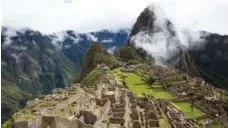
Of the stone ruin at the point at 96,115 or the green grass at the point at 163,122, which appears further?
the green grass at the point at 163,122

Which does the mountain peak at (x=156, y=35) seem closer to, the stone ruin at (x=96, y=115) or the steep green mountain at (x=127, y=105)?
the steep green mountain at (x=127, y=105)

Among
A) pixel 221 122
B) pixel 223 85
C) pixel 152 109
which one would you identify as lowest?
pixel 223 85

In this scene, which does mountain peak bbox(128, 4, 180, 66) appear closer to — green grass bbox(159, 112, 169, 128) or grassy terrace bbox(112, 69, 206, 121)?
grassy terrace bbox(112, 69, 206, 121)

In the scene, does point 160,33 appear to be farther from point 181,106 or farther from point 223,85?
point 181,106

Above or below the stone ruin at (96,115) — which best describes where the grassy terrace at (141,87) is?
below

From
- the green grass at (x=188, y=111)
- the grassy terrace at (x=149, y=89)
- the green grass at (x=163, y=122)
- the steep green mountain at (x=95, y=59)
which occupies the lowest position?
the green grass at (x=188, y=111)

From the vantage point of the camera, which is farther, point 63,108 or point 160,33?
point 160,33

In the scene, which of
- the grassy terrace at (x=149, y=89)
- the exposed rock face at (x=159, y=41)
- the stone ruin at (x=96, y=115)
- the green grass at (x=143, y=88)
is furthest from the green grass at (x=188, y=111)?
the exposed rock face at (x=159, y=41)

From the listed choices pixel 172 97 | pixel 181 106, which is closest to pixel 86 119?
pixel 181 106
